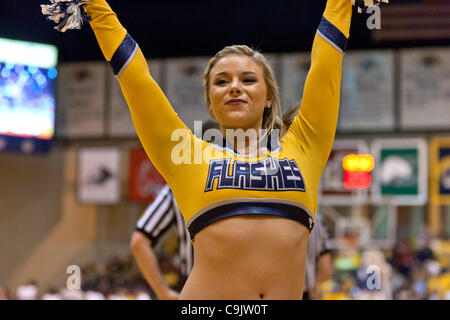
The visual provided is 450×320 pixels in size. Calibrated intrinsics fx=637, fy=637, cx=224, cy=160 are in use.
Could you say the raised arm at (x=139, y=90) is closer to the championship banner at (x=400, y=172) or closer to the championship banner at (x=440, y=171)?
the championship banner at (x=400, y=172)

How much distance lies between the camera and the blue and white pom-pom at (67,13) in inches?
65.6

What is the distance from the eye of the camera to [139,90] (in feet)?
5.40

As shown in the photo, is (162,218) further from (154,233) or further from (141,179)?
(141,179)

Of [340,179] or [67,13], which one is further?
[340,179]

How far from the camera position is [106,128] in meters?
10.1

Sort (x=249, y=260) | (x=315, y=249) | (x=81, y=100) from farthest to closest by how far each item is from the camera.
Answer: (x=81, y=100) < (x=315, y=249) < (x=249, y=260)

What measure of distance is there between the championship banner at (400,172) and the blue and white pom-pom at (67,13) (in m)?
7.96

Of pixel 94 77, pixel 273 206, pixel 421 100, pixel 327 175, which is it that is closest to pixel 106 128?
pixel 94 77

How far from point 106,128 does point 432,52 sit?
505cm

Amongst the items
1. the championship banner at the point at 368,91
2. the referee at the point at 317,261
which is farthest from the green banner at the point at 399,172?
the referee at the point at 317,261

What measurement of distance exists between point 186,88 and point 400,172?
11.4 feet

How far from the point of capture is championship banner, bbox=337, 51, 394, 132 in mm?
9180

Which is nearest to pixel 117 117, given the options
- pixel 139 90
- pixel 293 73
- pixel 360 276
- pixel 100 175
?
pixel 100 175
